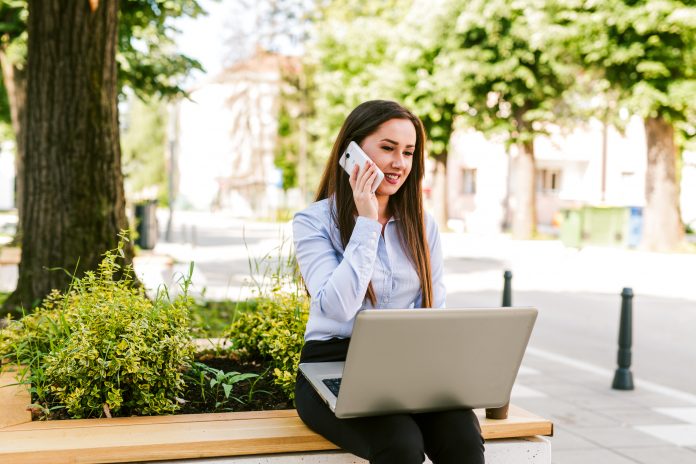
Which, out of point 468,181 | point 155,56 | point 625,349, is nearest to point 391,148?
point 625,349

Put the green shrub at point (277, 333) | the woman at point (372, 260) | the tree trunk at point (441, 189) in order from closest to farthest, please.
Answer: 1. the woman at point (372, 260)
2. the green shrub at point (277, 333)
3. the tree trunk at point (441, 189)

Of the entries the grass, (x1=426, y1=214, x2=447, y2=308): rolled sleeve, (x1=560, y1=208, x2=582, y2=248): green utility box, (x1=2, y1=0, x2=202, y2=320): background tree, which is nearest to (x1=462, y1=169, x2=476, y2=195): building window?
(x1=560, y1=208, x2=582, y2=248): green utility box

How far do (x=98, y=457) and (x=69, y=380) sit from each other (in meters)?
→ 0.67

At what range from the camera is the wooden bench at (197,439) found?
283 cm

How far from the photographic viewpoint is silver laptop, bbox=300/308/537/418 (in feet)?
8.61

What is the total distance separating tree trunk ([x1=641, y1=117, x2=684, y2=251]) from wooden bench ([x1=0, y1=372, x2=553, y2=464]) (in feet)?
68.9

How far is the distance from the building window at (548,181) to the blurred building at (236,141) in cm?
1535

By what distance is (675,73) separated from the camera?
21.1 metres

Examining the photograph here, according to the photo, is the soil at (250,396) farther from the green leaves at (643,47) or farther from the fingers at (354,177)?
the green leaves at (643,47)

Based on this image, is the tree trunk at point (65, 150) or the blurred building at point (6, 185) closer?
the tree trunk at point (65, 150)

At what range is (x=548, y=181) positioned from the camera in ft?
148

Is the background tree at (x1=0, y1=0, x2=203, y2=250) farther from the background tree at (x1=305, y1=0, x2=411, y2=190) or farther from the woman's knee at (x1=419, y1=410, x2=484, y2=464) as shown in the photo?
the background tree at (x1=305, y1=0, x2=411, y2=190)

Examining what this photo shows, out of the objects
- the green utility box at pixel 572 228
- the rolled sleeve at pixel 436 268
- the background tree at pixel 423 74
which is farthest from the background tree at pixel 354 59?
the rolled sleeve at pixel 436 268

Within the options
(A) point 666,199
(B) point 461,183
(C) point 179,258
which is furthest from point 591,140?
(C) point 179,258
